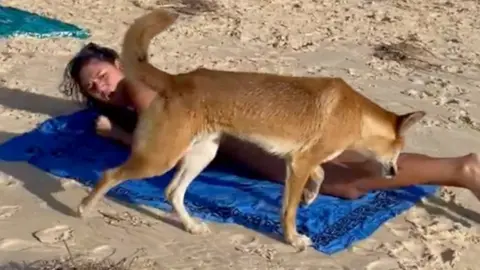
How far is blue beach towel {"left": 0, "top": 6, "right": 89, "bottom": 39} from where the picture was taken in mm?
9609

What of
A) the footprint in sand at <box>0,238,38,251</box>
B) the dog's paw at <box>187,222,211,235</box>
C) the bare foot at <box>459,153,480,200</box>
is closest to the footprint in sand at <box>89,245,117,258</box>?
the footprint in sand at <box>0,238,38,251</box>

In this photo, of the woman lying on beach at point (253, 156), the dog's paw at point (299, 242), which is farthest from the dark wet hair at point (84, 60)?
the dog's paw at point (299, 242)

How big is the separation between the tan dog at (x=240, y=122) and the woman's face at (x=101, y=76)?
3.52ft

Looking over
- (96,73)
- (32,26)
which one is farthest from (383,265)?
(32,26)

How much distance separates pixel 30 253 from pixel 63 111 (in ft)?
9.21

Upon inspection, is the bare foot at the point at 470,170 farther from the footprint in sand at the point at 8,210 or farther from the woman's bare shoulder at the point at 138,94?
the footprint in sand at the point at 8,210

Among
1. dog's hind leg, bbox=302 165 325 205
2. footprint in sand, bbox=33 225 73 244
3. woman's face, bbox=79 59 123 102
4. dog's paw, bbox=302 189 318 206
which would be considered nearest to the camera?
footprint in sand, bbox=33 225 73 244

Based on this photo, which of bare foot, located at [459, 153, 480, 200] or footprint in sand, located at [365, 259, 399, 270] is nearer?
footprint in sand, located at [365, 259, 399, 270]

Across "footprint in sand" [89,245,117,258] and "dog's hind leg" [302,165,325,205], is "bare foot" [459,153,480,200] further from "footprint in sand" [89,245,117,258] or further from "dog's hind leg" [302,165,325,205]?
"footprint in sand" [89,245,117,258]

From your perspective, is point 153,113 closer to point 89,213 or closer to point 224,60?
point 89,213

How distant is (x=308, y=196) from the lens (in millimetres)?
5691

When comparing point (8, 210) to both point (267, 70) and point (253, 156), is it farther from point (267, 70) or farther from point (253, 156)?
point (267, 70)

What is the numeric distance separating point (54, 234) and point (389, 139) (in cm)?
194

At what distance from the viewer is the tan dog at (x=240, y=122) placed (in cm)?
509
